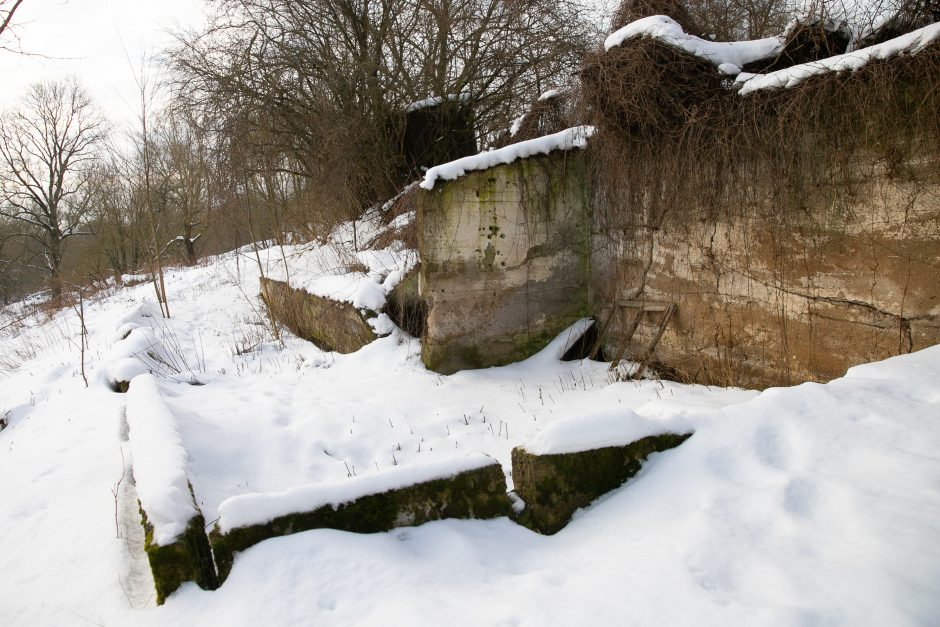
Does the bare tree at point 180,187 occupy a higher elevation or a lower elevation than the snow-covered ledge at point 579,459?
higher

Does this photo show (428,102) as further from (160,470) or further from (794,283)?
(160,470)

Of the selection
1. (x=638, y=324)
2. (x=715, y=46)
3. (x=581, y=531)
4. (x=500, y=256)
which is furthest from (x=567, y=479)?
(x=715, y=46)

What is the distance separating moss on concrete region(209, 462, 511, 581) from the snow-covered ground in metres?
0.07

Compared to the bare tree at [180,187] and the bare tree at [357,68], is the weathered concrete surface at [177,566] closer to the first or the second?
the bare tree at [357,68]

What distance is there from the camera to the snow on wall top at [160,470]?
8.32ft

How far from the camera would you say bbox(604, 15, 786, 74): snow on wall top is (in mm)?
4730

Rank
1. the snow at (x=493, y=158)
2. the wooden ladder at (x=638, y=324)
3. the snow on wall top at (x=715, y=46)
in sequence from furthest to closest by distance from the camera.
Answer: the snow at (x=493, y=158) < the wooden ladder at (x=638, y=324) < the snow on wall top at (x=715, y=46)

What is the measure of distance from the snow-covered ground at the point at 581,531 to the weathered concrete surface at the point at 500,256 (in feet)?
4.71

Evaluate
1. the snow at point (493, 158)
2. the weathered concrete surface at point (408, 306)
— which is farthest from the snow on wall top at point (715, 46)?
the weathered concrete surface at point (408, 306)

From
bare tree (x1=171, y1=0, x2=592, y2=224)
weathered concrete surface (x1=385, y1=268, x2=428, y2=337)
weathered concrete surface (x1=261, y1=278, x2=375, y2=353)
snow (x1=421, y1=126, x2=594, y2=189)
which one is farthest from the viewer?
bare tree (x1=171, y1=0, x2=592, y2=224)

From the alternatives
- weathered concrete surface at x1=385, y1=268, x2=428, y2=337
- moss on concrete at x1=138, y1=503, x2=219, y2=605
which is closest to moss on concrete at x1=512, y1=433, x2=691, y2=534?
moss on concrete at x1=138, y1=503, x2=219, y2=605

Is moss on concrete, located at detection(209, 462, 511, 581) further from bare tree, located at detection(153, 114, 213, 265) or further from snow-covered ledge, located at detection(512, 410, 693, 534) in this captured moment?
bare tree, located at detection(153, 114, 213, 265)

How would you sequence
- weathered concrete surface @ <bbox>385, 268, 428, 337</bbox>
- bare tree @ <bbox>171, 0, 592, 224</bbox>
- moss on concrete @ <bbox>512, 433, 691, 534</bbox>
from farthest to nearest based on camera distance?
bare tree @ <bbox>171, 0, 592, 224</bbox>
weathered concrete surface @ <bbox>385, 268, 428, 337</bbox>
moss on concrete @ <bbox>512, 433, 691, 534</bbox>

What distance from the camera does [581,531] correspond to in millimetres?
2594
